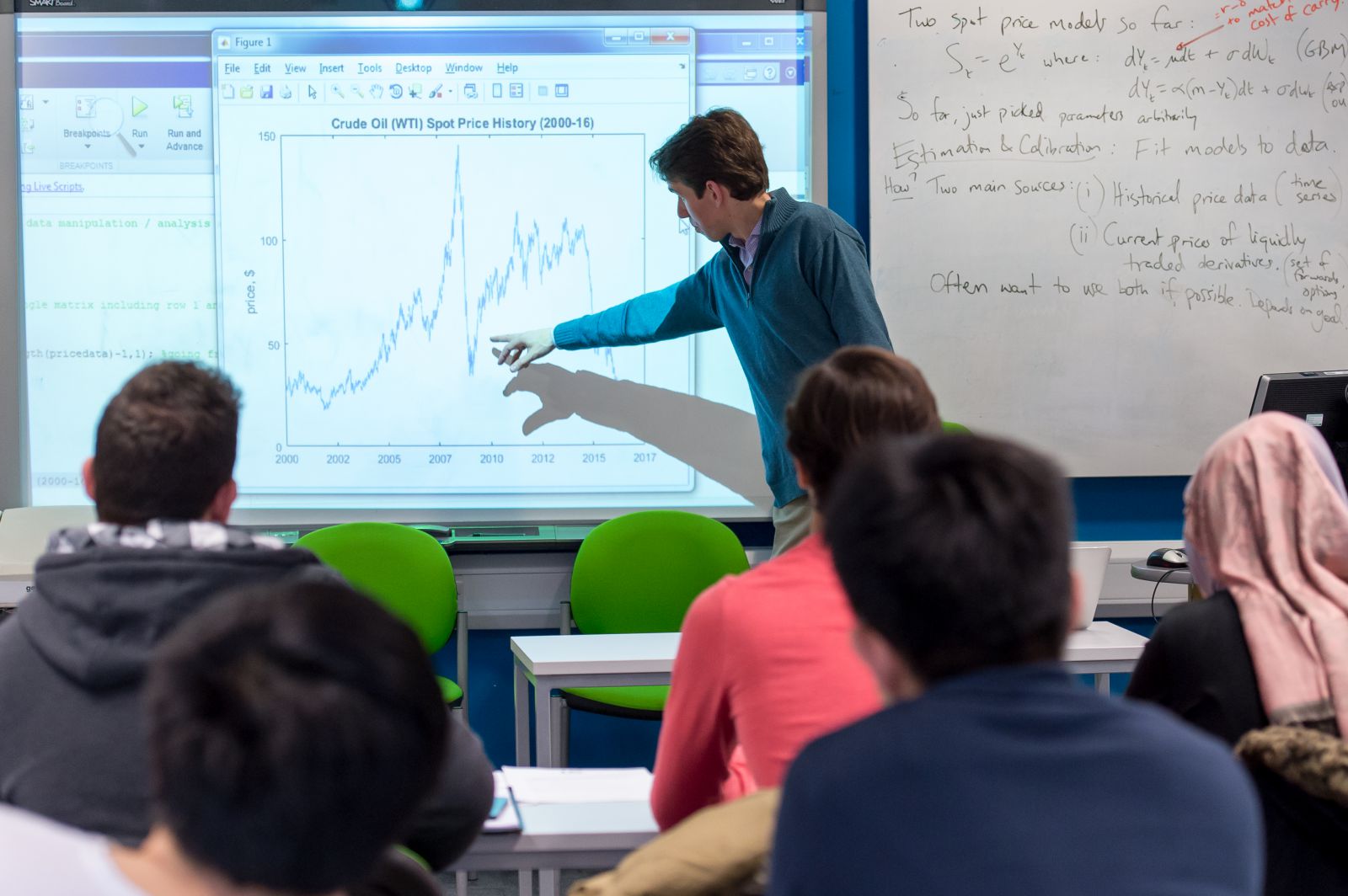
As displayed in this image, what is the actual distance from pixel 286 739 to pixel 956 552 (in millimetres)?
449

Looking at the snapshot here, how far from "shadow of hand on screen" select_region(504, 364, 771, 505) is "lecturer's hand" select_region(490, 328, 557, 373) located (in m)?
0.08

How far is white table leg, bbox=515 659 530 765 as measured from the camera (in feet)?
9.46

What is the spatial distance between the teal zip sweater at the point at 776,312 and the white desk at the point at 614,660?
2.32ft

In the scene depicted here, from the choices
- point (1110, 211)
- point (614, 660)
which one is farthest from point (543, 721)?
point (1110, 211)

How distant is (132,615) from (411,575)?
2.10 meters

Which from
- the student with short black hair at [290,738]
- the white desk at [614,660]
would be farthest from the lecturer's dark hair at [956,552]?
the white desk at [614,660]

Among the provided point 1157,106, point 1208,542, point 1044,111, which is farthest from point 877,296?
point 1208,542

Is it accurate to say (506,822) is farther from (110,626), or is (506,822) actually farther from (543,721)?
(543,721)

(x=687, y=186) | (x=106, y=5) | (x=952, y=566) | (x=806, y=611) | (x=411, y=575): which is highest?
(x=106, y=5)

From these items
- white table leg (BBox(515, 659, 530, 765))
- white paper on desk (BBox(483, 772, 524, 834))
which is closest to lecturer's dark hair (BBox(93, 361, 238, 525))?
white paper on desk (BBox(483, 772, 524, 834))

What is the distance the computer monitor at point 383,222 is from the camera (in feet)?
11.1

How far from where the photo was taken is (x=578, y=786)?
171cm

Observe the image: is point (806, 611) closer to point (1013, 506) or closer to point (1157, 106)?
point (1013, 506)

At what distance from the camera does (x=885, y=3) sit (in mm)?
3539
